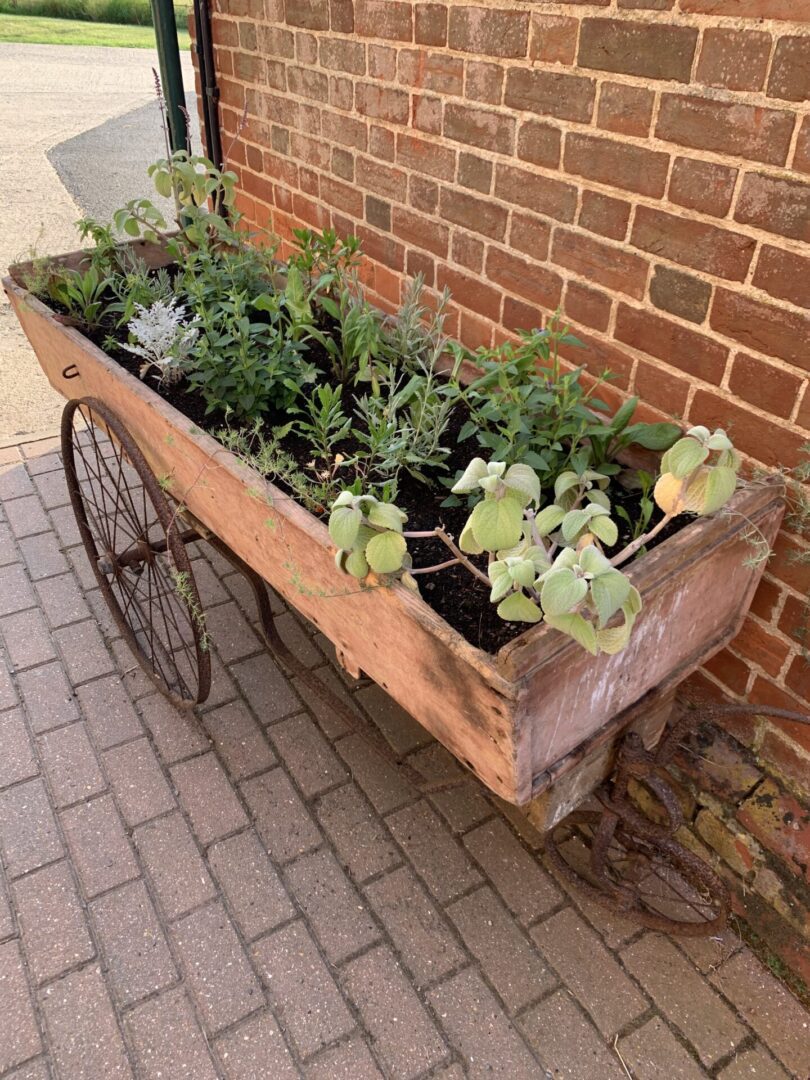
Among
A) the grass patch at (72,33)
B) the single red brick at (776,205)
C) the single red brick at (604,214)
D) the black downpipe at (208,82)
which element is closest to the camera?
the single red brick at (776,205)

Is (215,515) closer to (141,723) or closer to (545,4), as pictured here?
(141,723)

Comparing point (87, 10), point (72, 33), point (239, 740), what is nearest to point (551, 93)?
point (239, 740)

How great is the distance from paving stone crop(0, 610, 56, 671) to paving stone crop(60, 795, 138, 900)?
0.66 metres

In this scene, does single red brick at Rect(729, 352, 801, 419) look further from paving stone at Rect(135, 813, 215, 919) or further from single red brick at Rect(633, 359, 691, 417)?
paving stone at Rect(135, 813, 215, 919)

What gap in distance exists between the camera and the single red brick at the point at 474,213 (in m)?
2.12

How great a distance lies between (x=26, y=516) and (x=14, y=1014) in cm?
206

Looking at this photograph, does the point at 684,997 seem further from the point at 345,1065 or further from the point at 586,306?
the point at 586,306

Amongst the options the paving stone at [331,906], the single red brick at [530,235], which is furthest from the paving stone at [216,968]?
the single red brick at [530,235]

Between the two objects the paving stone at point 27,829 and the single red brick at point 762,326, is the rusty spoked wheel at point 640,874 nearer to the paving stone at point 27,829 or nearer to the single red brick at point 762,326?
the single red brick at point 762,326

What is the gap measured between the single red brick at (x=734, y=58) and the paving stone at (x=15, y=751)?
7.88 ft

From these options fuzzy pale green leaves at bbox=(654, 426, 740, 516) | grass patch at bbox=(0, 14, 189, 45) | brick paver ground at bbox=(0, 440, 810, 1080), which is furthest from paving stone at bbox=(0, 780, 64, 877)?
grass patch at bbox=(0, 14, 189, 45)

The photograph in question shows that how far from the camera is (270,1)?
2758 mm

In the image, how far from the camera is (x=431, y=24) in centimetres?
211

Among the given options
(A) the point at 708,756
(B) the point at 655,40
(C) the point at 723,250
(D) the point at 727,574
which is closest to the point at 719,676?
(A) the point at 708,756
